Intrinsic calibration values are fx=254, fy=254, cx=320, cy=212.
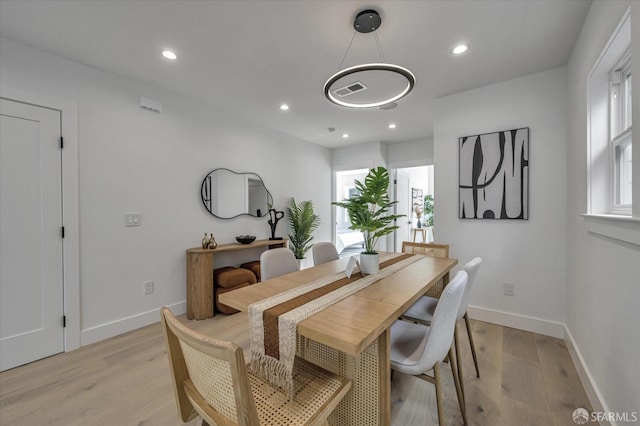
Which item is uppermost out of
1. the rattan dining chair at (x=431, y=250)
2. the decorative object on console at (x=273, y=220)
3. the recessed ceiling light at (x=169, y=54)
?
the recessed ceiling light at (x=169, y=54)

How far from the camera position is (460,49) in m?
2.14

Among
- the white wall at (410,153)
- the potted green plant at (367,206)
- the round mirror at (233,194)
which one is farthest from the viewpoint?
the white wall at (410,153)

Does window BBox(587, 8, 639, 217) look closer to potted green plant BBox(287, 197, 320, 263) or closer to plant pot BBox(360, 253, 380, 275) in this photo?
plant pot BBox(360, 253, 380, 275)

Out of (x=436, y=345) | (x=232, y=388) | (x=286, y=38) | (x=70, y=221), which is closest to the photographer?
(x=232, y=388)

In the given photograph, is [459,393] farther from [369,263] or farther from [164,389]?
[164,389]

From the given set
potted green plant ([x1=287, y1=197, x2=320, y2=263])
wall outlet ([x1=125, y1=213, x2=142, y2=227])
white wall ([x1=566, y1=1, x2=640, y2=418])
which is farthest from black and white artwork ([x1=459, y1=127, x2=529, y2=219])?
wall outlet ([x1=125, y1=213, x2=142, y2=227])

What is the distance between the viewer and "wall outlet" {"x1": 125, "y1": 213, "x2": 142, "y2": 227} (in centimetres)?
Result: 263

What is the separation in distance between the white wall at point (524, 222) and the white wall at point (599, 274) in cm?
15

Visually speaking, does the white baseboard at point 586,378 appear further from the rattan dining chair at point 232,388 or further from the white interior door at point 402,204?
the white interior door at point 402,204

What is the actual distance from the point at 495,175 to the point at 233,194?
3245 millimetres

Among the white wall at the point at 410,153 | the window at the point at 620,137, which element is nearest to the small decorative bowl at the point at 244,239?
the white wall at the point at 410,153

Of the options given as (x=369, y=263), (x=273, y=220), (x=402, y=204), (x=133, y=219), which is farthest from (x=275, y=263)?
(x=402, y=204)

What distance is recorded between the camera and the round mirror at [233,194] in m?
3.37

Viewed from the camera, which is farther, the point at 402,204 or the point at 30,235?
the point at 402,204
